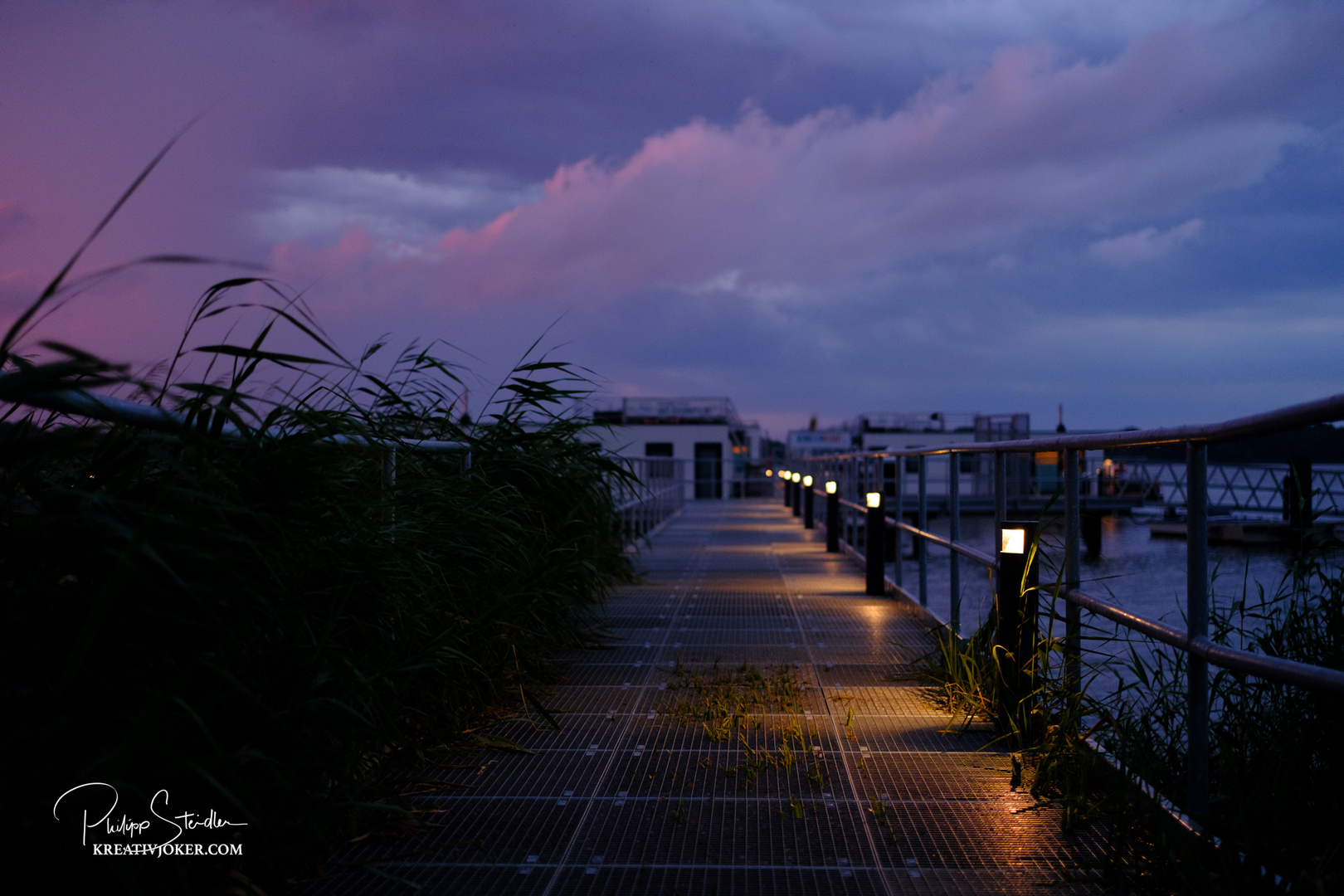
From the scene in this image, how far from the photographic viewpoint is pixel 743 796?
288 centimetres

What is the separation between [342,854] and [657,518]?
44.1 feet

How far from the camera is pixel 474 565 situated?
12.9 feet

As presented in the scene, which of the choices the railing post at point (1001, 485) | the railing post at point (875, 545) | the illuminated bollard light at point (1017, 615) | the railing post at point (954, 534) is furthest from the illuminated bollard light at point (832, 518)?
the illuminated bollard light at point (1017, 615)

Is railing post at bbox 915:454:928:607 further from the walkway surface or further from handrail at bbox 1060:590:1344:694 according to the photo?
handrail at bbox 1060:590:1344:694

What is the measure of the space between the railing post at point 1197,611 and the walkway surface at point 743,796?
0.31m

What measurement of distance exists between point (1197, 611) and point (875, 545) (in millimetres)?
5009

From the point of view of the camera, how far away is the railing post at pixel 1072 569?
3.14m

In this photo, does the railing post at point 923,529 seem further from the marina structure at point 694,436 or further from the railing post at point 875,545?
the marina structure at point 694,436

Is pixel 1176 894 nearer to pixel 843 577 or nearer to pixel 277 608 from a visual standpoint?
pixel 277 608

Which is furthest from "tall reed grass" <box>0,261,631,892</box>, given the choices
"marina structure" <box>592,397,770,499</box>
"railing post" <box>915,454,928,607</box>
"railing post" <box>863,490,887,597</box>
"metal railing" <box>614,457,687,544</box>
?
"marina structure" <box>592,397,770,499</box>

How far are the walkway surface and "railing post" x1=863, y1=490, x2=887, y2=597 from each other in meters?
2.32
